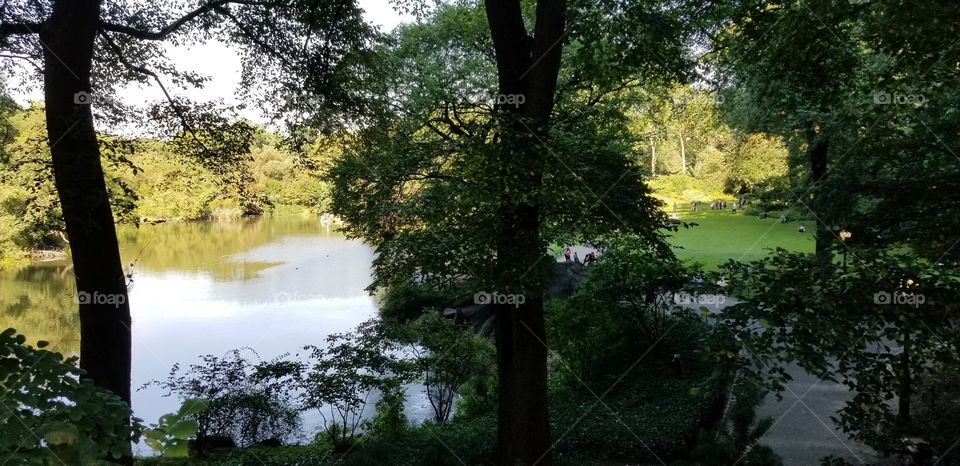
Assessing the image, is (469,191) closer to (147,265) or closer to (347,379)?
(347,379)

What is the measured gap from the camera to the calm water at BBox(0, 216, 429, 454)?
15.3 m

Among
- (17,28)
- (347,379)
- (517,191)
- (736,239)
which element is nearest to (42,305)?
(347,379)

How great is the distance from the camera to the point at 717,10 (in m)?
6.90

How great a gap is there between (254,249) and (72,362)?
1315 inches

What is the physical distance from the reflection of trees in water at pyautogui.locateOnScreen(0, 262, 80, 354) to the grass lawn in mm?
20335

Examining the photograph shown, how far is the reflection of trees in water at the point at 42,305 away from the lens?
17.1 m

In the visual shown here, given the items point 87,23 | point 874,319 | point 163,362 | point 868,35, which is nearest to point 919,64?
point 868,35

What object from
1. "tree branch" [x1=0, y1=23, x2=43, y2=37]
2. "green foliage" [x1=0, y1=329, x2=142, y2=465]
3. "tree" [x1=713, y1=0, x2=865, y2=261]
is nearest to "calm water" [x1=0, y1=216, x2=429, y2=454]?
"tree branch" [x1=0, y1=23, x2=43, y2=37]

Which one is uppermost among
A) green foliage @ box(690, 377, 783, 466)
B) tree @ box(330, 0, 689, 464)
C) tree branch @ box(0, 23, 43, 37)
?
tree branch @ box(0, 23, 43, 37)

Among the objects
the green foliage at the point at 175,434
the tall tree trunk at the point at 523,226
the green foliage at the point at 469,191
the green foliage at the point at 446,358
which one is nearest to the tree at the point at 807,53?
the green foliage at the point at 469,191

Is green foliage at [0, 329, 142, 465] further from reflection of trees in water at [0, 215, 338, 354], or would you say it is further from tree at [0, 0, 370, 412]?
reflection of trees in water at [0, 215, 338, 354]

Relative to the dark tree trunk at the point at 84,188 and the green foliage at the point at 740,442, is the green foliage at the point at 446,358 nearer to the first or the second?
the green foliage at the point at 740,442

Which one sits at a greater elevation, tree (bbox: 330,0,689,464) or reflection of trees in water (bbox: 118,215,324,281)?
tree (bbox: 330,0,689,464)

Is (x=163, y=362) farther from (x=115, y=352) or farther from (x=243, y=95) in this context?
(x=115, y=352)
